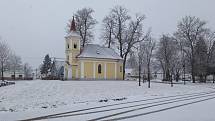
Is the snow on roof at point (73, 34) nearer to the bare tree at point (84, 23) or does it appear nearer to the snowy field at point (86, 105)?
the bare tree at point (84, 23)

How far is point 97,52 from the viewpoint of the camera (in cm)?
6106

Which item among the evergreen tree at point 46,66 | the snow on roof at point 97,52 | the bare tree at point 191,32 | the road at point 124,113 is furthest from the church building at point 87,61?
the evergreen tree at point 46,66

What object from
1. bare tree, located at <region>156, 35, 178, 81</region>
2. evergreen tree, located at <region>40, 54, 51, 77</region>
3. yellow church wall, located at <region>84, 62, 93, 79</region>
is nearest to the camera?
yellow church wall, located at <region>84, 62, 93, 79</region>

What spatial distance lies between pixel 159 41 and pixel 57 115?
214 feet

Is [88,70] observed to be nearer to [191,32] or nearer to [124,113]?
[191,32]

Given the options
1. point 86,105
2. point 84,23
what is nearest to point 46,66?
point 84,23

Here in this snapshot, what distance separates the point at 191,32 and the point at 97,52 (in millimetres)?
19927

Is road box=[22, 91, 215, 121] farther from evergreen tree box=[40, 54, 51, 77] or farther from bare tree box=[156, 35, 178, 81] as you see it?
evergreen tree box=[40, 54, 51, 77]

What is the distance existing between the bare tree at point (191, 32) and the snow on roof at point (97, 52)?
14072 millimetres

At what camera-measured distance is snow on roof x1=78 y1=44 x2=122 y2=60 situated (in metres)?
59.4

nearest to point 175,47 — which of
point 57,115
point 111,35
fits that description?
point 111,35

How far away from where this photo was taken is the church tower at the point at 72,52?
193 ft

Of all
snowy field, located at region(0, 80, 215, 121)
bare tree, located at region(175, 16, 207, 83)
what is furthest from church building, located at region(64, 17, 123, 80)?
snowy field, located at region(0, 80, 215, 121)

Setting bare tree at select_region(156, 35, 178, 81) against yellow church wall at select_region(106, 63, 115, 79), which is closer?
yellow church wall at select_region(106, 63, 115, 79)
